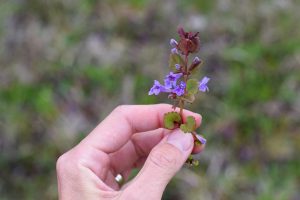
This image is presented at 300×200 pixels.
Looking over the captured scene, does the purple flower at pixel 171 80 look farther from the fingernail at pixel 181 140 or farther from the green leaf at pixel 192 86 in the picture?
the fingernail at pixel 181 140

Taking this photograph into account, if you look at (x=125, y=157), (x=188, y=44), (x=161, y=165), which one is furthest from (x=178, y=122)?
(x=125, y=157)

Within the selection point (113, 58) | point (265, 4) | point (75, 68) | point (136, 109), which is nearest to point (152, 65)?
point (113, 58)

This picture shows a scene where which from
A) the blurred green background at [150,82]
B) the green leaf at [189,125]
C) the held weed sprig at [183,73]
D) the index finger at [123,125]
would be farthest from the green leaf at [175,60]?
the blurred green background at [150,82]

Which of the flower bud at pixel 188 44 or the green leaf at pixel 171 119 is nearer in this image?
the flower bud at pixel 188 44

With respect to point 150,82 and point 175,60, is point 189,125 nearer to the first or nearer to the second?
point 175,60

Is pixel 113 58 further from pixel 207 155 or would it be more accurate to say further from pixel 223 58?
pixel 207 155

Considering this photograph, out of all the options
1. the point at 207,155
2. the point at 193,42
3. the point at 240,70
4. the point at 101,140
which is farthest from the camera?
the point at 240,70
